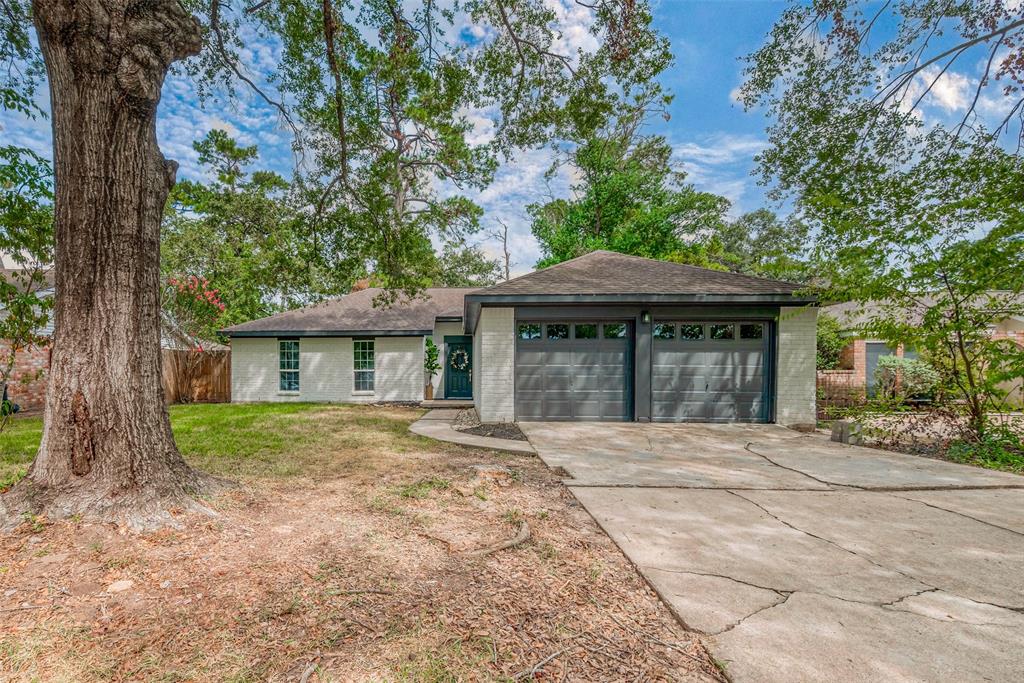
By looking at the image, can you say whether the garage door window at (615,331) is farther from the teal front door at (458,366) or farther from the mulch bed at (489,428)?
the teal front door at (458,366)

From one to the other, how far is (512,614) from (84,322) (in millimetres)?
3450

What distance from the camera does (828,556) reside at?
282 centimetres

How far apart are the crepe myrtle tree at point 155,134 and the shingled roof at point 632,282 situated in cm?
226

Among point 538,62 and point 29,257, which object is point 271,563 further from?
point 538,62

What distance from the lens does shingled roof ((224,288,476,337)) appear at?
13117mm

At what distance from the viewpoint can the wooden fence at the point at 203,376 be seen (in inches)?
538

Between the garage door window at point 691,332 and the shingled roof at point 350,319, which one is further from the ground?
the shingled roof at point 350,319

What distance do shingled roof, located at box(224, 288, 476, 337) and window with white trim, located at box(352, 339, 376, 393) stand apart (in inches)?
21.5

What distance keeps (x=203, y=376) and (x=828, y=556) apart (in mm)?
16861

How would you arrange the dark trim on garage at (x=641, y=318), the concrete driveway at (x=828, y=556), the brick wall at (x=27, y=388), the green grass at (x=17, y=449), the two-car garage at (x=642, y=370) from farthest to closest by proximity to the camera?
the brick wall at (x=27, y=388) < the two-car garage at (x=642, y=370) < the dark trim on garage at (x=641, y=318) < the green grass at (x=17, y=449) < the concrete driveway at (x=828, y=556)

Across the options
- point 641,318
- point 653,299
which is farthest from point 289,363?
point 653,299

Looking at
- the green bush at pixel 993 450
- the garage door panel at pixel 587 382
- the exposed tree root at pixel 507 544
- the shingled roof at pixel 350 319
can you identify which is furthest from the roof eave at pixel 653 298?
the exposed tree root at pixel 507 544

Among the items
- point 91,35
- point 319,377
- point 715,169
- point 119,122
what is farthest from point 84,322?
point 715,169

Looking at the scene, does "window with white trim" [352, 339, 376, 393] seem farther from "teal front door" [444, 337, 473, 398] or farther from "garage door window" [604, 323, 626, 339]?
"garage door window" [604, 323, 626, 339]
